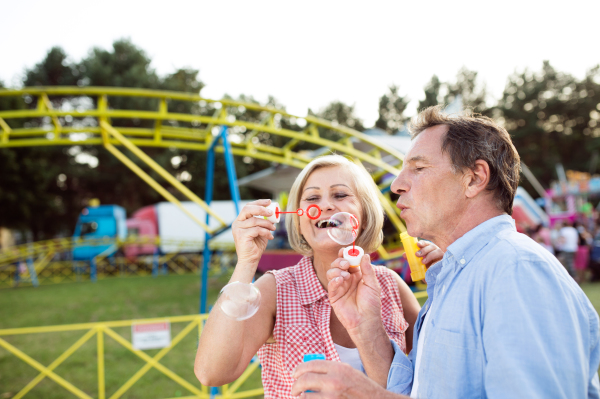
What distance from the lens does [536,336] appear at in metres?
1.01

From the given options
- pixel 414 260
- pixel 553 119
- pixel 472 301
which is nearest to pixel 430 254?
pixel 414 260

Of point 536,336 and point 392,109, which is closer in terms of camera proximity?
point 536,336

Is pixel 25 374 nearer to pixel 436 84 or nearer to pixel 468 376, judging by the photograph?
pixel 468 376

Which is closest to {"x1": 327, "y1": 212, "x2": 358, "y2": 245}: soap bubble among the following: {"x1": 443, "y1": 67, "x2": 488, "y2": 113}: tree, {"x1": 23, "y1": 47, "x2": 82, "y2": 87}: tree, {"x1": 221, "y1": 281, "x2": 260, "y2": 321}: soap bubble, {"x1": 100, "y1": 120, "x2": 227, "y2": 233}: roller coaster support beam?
{"x1": 221, "y1": 281, "x2": 260, "y2": 321}: soap bubble

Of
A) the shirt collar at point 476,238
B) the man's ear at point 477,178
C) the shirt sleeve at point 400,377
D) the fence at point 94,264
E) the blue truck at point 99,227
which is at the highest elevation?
the man's ear at point 477,178

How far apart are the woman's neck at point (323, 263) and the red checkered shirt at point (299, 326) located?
8 cm

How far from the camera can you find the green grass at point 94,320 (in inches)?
209

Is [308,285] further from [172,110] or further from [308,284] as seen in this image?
[172,110]

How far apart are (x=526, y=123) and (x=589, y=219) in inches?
934

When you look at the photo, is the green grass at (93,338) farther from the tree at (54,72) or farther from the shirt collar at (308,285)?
the tree at (54,72)

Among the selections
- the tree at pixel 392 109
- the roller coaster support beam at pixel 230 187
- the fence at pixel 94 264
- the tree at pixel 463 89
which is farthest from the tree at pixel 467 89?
the roller coaster support beam at pixel 230 187

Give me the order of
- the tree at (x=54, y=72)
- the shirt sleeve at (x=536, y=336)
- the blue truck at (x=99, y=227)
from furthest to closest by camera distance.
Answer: the tree at (x=54, y=72) < the blue truck at (x=99, y=227) < the shirt sleeve at (x=536, y=336)

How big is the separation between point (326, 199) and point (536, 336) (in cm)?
126

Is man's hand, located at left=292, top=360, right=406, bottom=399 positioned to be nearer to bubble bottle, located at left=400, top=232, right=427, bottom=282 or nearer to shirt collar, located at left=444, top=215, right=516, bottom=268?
shirt collar, located at left=444, top=215, right=516, bottom=268
